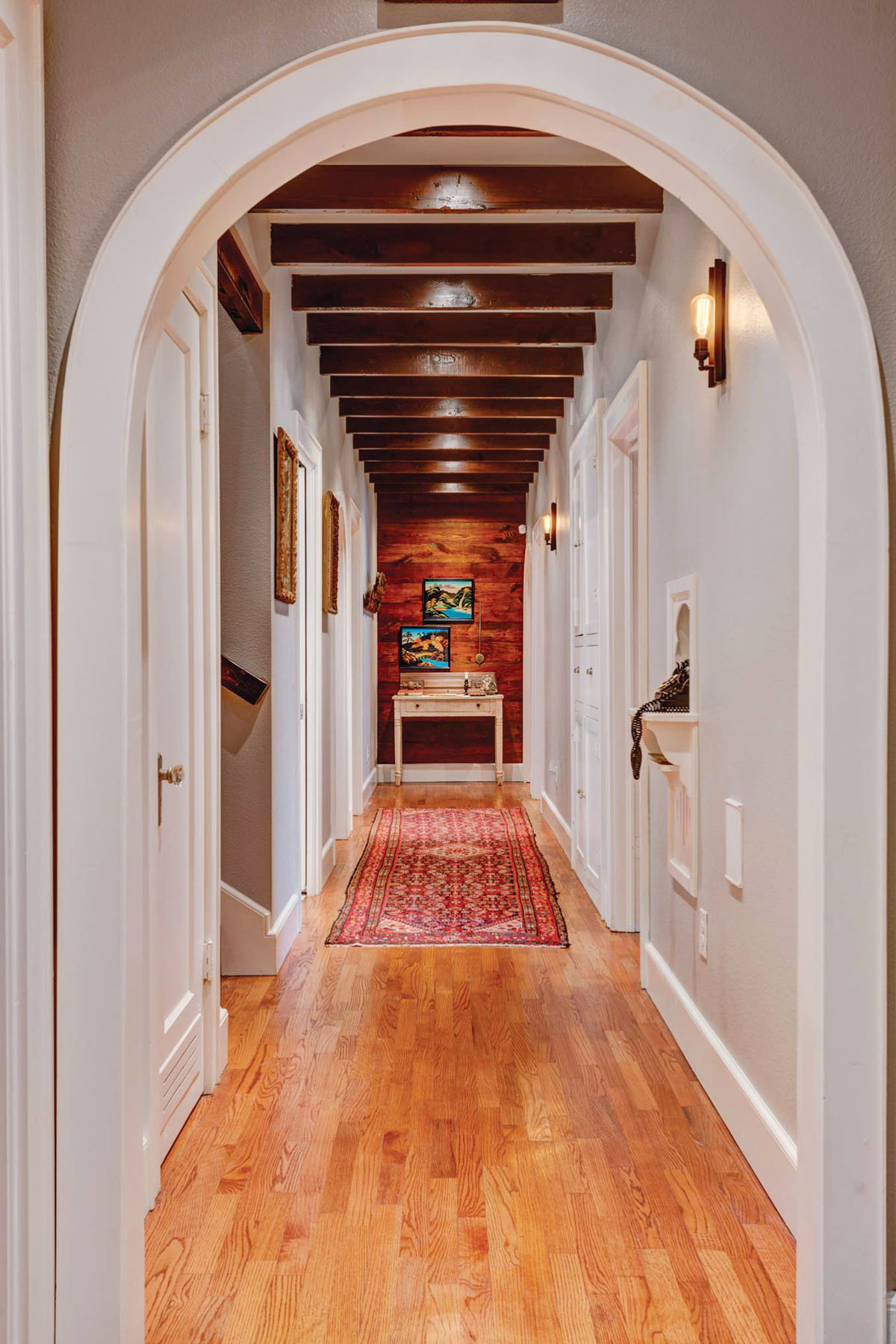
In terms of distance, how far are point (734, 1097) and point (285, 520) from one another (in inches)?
95.7

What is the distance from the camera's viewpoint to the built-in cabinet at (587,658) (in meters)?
4.26

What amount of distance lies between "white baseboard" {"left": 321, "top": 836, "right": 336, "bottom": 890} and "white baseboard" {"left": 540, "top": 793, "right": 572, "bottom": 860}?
1.29 meters

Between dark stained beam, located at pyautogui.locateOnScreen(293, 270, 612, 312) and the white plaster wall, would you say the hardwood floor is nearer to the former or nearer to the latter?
the white plaster wall

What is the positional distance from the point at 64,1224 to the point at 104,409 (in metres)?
1.22

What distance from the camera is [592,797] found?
450cm

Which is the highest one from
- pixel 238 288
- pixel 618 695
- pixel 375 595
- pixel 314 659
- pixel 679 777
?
pixel 238 288

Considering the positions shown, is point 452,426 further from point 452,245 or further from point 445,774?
point 445,774

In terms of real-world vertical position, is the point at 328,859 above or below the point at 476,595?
below

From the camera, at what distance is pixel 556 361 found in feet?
15.6

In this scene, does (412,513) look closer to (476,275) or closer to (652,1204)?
(476,275)

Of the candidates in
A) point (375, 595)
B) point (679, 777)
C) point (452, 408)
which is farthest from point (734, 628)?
point (375, 595)

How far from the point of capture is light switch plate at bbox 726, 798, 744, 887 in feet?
7.20

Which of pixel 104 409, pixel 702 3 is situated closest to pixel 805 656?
pixel 702 3

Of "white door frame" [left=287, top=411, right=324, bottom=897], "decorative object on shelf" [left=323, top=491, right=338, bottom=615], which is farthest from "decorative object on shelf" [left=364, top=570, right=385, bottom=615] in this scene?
"white door frame" [left=287, top=411, right=324, bottom=897]
